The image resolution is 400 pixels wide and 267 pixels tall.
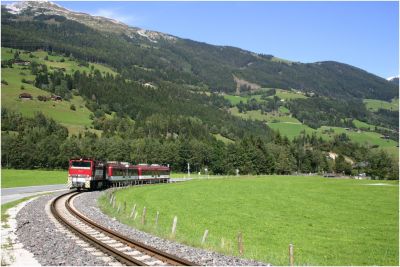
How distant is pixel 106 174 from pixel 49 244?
45921mm

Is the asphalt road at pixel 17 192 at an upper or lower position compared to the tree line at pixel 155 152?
lower

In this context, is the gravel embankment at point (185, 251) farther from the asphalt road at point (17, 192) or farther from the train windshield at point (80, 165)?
the train windshield at point (80, 165)

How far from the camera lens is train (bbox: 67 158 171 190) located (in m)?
54.4

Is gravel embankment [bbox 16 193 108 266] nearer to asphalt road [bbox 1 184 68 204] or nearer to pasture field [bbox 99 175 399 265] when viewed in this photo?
pasture field [bbox 99 175 399 265]

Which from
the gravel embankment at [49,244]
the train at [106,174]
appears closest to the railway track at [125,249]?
the gravel embankment at [49,244]

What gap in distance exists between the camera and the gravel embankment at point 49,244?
1521 cm

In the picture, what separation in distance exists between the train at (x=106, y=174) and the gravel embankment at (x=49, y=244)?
2649 centimetres

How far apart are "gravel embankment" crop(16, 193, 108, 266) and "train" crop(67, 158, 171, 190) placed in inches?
1043

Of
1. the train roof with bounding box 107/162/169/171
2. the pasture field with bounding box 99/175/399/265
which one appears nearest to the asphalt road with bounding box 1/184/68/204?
the pasture field with bounding box 99/175/399/265

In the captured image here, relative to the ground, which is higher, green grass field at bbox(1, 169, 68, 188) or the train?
the train

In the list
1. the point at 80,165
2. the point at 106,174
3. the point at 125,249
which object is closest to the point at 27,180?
the point at 106,174

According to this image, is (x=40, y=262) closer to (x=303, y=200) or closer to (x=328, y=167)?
(x=303, y=200)

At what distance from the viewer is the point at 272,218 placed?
1457 inches

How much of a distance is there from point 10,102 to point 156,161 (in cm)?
8408
